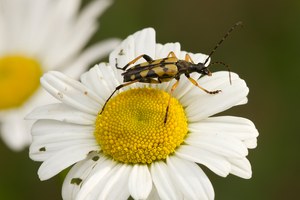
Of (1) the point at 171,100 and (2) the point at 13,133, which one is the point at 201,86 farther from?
(2) the point at 13,133

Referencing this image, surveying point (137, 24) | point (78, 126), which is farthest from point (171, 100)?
point (137, 24)

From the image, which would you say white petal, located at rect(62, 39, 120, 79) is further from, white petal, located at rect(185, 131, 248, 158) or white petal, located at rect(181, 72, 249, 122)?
white petal, located at rect(185, 131, 248, 158)

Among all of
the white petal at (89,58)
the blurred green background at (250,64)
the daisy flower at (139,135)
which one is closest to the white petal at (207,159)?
the daisy flower at (139,135)

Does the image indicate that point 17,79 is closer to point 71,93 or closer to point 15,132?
point 15,132

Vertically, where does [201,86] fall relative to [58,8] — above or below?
above

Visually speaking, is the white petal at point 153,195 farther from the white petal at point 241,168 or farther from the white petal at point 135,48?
the white petal at point 135,48

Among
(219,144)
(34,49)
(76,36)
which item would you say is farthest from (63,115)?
(34,49)
